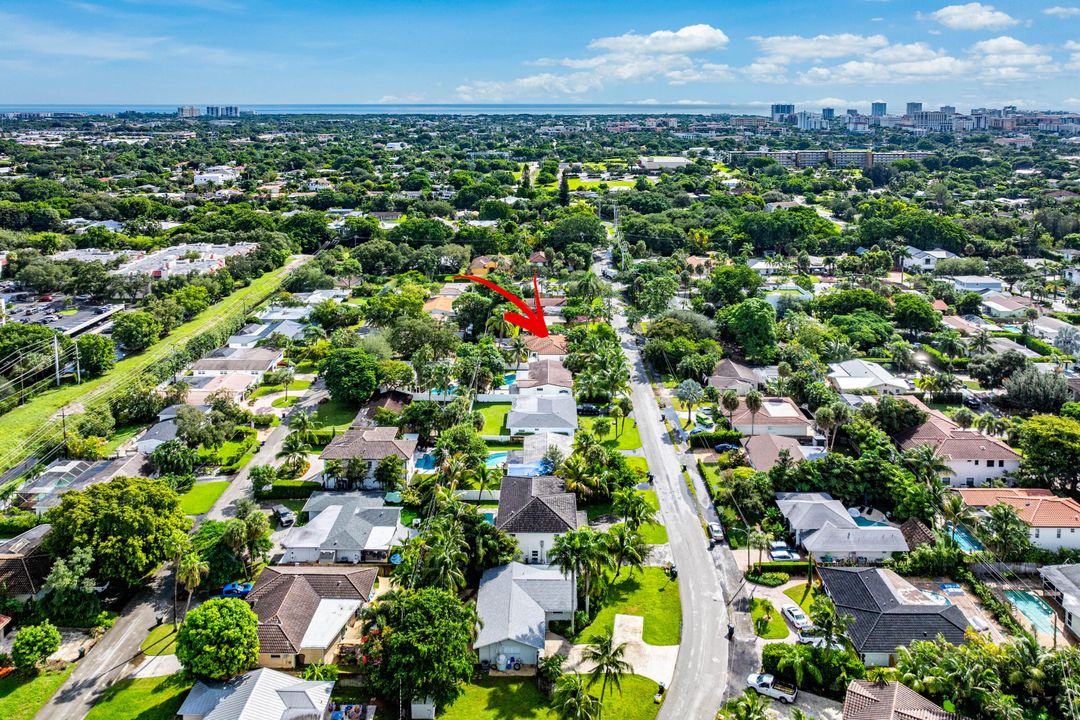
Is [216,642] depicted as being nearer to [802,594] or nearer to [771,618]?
[771,618]

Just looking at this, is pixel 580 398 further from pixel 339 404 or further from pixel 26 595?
pixel 26 595

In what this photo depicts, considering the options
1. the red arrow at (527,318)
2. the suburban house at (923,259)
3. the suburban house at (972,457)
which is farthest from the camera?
the suburban house at (923,259)

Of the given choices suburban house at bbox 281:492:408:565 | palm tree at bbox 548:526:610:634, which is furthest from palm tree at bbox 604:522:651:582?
suburban house at bbox 281:492:408:565

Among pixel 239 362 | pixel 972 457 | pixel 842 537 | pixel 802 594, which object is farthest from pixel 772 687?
pixel 239 362

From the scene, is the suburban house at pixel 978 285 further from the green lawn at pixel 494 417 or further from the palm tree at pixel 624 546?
the palm tree at pixel 624 546

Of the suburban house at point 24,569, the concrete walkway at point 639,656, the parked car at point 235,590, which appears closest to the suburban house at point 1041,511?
the concrete walkway at point 639,656

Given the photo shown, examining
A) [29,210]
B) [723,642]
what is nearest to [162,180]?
[29,210]

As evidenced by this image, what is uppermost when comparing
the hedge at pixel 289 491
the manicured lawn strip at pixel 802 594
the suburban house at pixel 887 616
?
the suburban house at pixel 887 616
